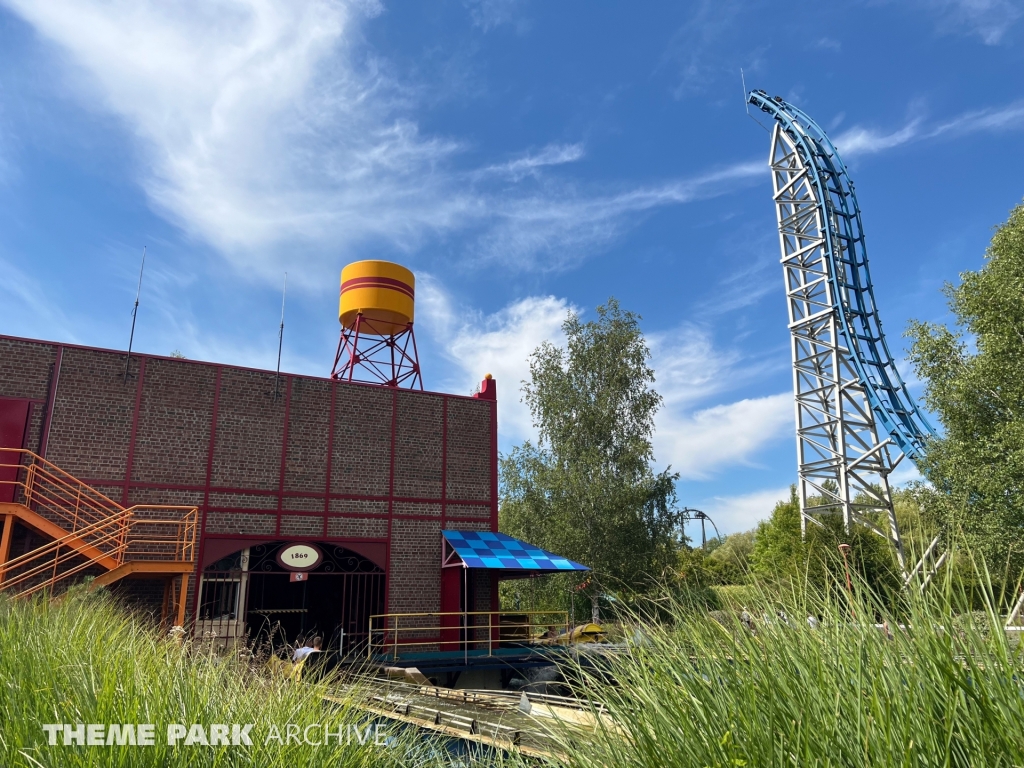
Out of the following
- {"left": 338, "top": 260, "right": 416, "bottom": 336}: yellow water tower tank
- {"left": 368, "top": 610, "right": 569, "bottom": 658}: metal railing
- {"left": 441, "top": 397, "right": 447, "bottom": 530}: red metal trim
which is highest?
{"left": 338, "top": 260, "right": 416, "bottom": 336}: yellow water tower tank

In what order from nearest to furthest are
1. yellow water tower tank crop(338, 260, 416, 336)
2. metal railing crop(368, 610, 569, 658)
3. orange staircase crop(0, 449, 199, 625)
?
orange staircase crop(0, 449, 199, 625) < metal railing crop(368, 610, 569, 658) < yellow water tower tank crop(338, 260, 416, 336)

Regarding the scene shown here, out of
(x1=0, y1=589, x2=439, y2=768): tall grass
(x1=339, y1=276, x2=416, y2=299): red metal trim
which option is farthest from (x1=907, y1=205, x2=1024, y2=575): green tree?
(x1=0, y1=589, x2=439, y2=768): tall grass

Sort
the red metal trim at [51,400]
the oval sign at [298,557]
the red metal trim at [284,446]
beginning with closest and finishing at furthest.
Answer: the red metal trim at [51,400] < the oval sign at [298,557] < the red metal trim at [284,446]

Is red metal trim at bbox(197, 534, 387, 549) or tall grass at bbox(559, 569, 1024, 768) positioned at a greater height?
red metal trim at bbox(197, 534, 387, 549)

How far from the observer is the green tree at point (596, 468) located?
25266mm

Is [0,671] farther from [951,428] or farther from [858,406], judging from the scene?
[858,406]

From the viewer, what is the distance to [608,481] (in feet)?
85.3

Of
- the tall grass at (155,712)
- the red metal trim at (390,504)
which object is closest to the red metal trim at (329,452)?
the red metal trim at (390,504)

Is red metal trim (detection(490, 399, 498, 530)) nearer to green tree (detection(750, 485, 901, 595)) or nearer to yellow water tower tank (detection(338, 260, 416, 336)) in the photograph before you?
yellow water tower tank (detection(338, 260, 416, 336))

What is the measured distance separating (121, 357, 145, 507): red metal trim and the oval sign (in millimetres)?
3287

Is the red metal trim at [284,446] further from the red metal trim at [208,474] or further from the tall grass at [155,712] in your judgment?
the tall grass at [155,712]

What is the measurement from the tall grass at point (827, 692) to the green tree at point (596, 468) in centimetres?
2160

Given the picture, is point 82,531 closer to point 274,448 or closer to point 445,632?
point 274,448

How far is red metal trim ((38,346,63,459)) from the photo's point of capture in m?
13.8
